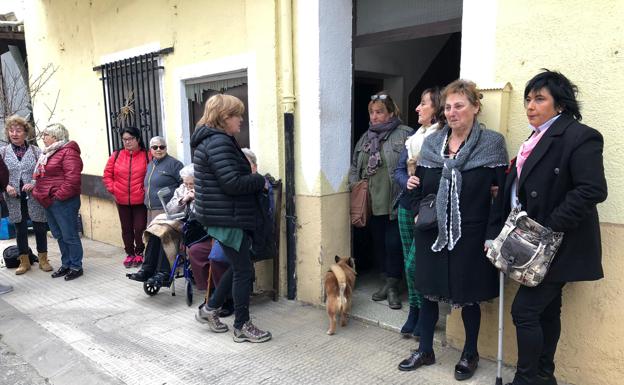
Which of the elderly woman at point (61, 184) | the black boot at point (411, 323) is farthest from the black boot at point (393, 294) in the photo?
the elderly woman at point (61, 184)

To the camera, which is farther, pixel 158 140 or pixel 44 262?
pixel 44 262

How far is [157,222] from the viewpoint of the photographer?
14.8 ft

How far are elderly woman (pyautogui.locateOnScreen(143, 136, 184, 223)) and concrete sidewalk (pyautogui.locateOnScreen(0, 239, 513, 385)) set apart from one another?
106 cm

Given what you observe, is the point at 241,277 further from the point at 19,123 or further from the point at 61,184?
the point at 19,123

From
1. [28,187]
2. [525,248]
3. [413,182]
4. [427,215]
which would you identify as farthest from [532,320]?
[28,187]

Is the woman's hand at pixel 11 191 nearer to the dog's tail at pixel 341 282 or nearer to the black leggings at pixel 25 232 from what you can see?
the black leggings at pixel 25 232

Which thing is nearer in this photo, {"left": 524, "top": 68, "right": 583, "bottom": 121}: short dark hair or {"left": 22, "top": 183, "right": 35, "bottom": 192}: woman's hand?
{"left": 524, "top": 68, "right": 583, "bottom": 121}: short dark hair

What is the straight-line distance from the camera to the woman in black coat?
2.25 meters

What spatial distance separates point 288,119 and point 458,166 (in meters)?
1.82

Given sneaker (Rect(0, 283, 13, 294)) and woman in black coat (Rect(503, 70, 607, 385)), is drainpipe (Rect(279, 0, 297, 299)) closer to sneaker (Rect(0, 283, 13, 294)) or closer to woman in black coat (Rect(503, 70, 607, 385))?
woman in black coat (Rect(503, 70, 607, 385))

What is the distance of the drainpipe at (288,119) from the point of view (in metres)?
4.02

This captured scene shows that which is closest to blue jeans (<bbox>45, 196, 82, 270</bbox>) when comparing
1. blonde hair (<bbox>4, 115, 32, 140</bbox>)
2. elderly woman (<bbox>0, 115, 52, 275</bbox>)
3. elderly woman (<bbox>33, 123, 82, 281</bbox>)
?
elderly woman (<bbox>33, 123, 82, 281</bbox>)

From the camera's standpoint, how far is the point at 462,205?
8.86ft

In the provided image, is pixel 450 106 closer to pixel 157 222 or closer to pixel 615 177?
pixel 615 177
